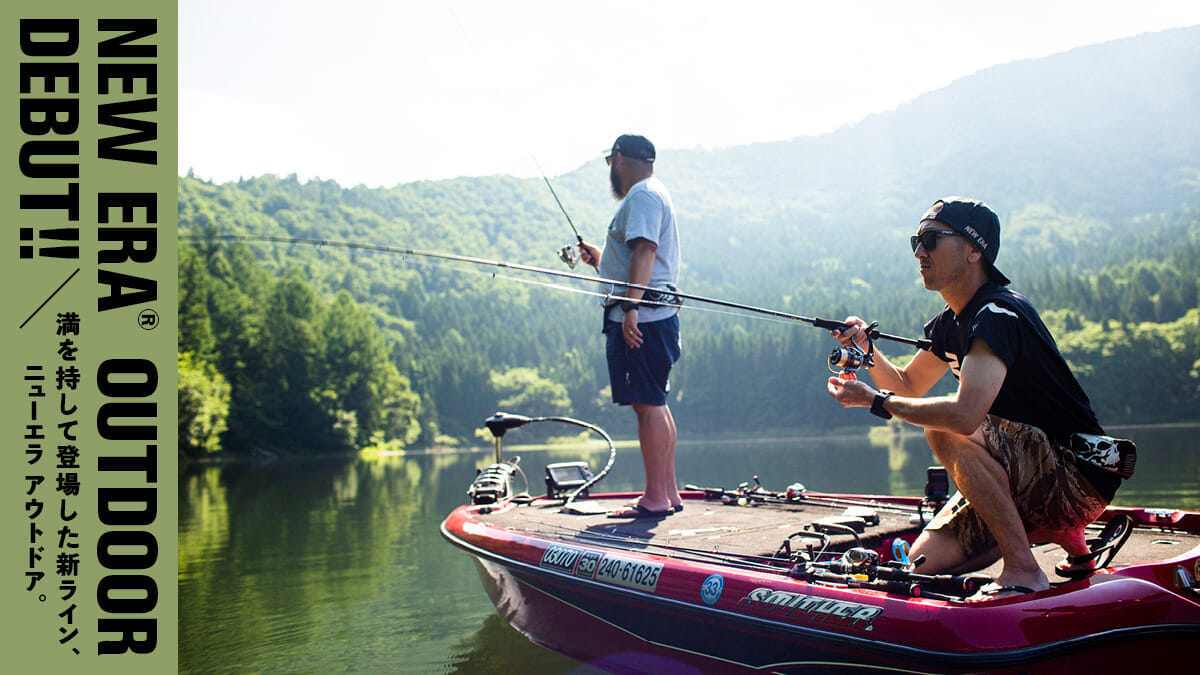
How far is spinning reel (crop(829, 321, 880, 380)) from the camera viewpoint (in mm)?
4004

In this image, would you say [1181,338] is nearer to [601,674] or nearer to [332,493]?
[332,493]

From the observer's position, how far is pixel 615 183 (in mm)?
6297

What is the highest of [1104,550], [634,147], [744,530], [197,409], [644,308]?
[634,147]

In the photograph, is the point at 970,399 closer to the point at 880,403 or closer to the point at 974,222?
the point at 880,403

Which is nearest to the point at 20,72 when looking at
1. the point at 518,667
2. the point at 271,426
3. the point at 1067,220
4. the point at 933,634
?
the point at 518,667

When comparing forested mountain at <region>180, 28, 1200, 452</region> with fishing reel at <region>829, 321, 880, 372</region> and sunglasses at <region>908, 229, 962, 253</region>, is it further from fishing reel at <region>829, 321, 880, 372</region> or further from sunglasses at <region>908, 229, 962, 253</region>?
sunglasses at <region>908, 229, 962, 253</region>

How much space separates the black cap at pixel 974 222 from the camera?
3535 millimetres

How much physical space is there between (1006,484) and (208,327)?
5124 centimetres

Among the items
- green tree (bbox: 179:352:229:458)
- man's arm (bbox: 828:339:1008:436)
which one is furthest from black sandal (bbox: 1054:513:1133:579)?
green tree (bbox: 179:352:229:458)

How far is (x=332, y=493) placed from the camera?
67.8ft

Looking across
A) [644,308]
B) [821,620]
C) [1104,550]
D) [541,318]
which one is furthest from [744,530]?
[541,318]

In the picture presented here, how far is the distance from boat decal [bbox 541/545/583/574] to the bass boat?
0.01 m

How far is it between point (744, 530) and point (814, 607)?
1.63m

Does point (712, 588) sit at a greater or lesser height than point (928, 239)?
lesser
